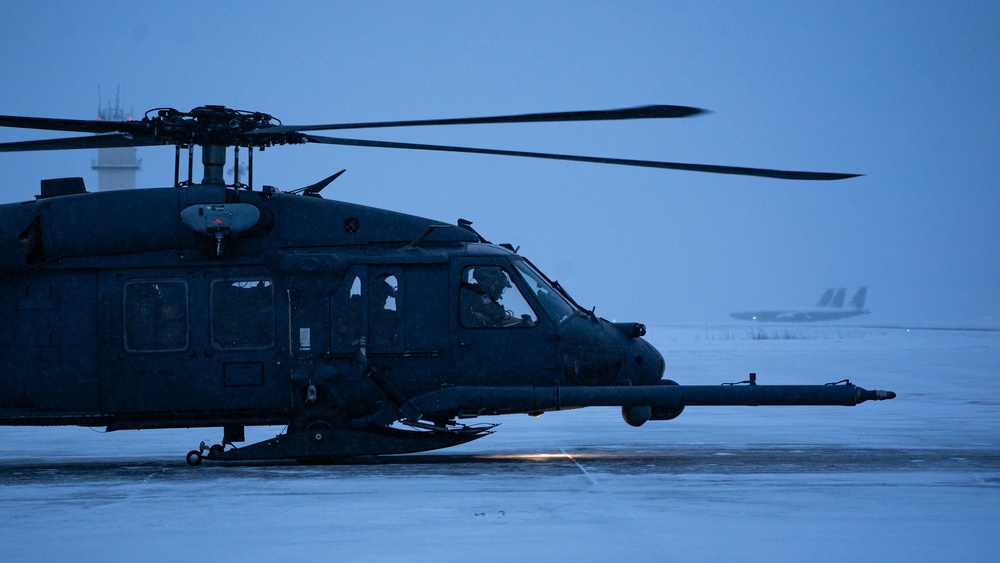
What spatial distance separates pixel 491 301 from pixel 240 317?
2.69 m

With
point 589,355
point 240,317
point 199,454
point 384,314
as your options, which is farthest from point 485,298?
point 199,454

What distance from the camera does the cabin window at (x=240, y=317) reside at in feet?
33.0

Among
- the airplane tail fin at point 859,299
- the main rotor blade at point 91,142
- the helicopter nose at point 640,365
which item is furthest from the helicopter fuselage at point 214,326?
the airplane tail fin at point 859,299

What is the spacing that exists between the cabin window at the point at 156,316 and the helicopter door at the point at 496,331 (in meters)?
2.91

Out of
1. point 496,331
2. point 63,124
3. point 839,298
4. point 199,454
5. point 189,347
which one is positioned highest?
point 839,298

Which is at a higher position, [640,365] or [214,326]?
[214,326]

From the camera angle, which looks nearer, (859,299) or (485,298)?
(485,298)

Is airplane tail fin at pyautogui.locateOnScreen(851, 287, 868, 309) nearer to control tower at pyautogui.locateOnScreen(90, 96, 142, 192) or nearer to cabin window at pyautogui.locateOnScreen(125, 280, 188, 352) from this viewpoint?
control tower at pyautogui.locateOnScreen(90, 96, 142, 192)

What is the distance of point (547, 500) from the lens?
7.21 metres

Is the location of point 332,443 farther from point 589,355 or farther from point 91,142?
point 91,142

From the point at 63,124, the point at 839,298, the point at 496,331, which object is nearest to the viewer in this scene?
the point at 63,124

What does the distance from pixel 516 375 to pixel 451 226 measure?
5.91 ft

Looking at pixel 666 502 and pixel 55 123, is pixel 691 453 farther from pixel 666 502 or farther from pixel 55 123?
pixel 55 123

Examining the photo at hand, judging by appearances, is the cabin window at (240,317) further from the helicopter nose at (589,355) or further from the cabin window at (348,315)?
the helicopter nose at (589,355)
